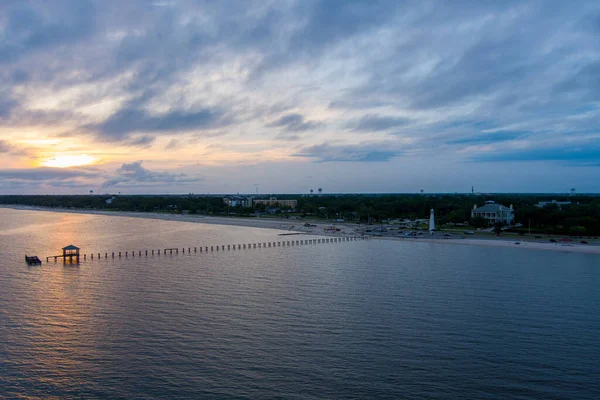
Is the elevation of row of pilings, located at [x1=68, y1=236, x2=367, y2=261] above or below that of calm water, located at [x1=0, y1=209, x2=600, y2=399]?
above

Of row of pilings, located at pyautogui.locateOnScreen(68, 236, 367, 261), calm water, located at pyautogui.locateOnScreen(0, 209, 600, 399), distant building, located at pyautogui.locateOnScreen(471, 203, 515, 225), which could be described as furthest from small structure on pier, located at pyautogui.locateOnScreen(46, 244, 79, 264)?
Result: distant building, located at pyautogui.locateOnScreen(471, 203, 515, 225)

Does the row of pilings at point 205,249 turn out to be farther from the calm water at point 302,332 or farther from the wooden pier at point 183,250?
the calm water at point 302,332

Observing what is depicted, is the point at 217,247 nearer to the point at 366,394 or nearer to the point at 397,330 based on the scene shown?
the point at 397,330

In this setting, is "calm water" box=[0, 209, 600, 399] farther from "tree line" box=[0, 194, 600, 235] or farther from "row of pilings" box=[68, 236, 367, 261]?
"tree line" box=[0, 194, 600, 235]

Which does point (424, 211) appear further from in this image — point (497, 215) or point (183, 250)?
point (183, 250)

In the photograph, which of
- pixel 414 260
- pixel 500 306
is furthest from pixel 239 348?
pixel 414 260

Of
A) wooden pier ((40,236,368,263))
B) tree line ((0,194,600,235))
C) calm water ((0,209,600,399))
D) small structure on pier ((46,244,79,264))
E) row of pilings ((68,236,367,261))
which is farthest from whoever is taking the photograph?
tree line ((0,194,600,235))

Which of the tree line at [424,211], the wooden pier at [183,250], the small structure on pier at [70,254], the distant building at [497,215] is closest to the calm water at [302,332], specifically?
the small structure on pier at [70,254]

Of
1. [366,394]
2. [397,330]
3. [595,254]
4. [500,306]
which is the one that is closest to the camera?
[366,394]

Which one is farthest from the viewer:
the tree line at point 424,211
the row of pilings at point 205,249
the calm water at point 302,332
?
the tree line at point 424,211
